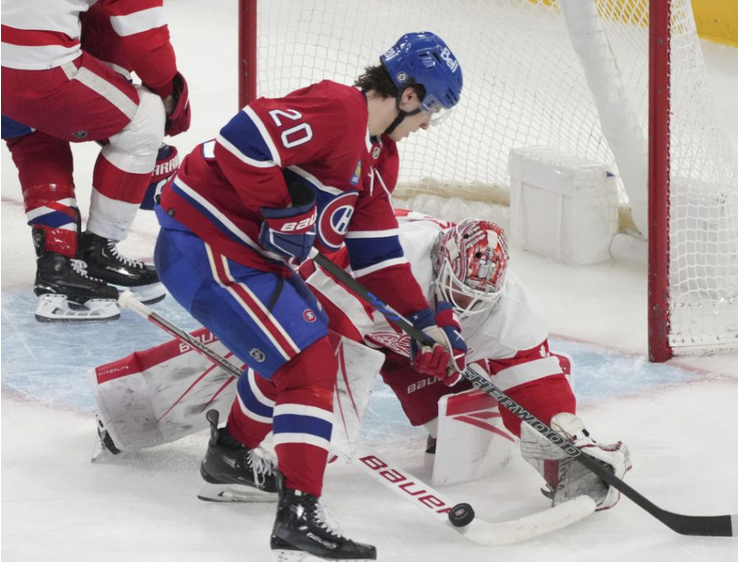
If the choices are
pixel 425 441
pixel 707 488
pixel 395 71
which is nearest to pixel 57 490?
pixel 425 441

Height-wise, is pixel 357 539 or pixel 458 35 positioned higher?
pixel 458 35

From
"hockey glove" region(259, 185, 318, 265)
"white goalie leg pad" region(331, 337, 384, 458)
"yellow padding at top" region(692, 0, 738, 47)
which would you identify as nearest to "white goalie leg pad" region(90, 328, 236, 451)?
"white goalie leg pad" region(331, 337, 384, 458)

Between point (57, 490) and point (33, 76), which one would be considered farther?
point (33, 76)

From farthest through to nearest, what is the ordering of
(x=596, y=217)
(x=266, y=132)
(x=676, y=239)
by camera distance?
(x=596, y=217) → (x=676, y=239) → (x=266, y=132)

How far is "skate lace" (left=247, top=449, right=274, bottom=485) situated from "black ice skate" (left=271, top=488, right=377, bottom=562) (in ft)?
0.88

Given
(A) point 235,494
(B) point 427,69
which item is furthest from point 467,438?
(B) point 427,69

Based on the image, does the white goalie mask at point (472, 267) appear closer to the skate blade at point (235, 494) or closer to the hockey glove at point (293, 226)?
the hockey glove at point (293, 226)

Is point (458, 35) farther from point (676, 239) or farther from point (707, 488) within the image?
point (707, 488)

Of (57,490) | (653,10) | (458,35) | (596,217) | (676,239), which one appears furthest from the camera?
(458,35)

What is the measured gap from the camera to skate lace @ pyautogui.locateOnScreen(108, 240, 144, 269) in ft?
12.6

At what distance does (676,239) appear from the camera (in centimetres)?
371

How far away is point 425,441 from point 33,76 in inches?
56.0

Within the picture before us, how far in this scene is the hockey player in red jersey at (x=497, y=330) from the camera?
8.52 feet

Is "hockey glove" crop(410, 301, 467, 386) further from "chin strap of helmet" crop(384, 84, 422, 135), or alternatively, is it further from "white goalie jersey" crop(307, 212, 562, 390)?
"chin strap of helmet" crop(384, 84, 422, 135)
